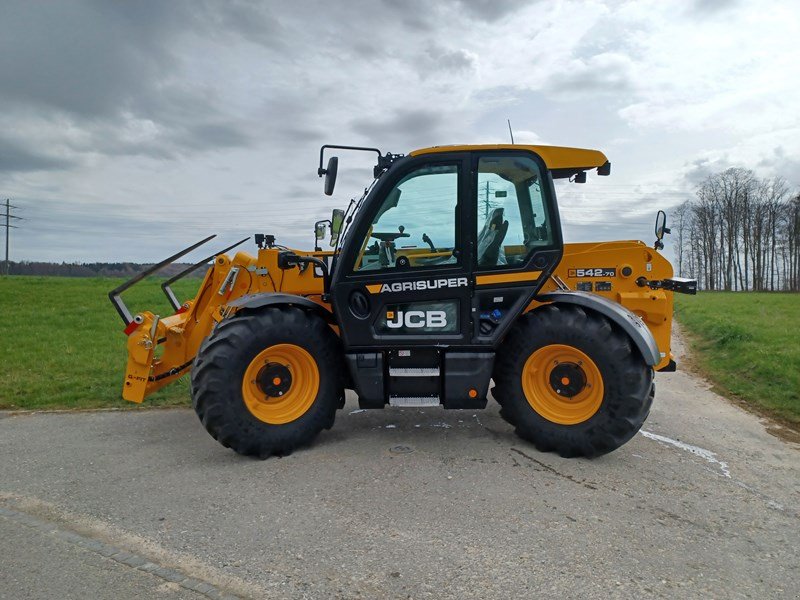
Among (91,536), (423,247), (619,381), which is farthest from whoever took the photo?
(423,247)

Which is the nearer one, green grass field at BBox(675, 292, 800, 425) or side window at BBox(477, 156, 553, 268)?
side window at BBox(477, 156, 553, 268)

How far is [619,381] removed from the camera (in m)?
4.79

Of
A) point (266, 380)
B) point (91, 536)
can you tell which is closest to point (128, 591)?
point (91, 536)

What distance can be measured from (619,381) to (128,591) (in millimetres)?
3830

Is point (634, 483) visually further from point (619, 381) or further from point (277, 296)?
point (277, 296)

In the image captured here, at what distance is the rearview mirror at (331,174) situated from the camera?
5258 millimetres

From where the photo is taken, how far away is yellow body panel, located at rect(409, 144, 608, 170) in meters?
5.04

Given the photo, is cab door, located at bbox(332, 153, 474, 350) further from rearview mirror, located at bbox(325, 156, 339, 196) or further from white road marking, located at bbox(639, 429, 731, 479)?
white road marking, located at bbox(639, 429, 731, 479)

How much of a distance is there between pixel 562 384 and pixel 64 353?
9.16 metres

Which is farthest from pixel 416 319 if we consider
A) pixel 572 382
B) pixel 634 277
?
pixel 634 277

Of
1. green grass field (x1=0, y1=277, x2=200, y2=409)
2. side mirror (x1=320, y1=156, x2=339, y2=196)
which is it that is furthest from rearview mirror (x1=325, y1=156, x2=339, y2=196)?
green grass field (x1=0, y1=277, x2=200, y2=409)

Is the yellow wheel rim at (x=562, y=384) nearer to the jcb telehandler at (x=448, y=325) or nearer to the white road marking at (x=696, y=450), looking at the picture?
the jcb telehandler at (x=448, y=325)

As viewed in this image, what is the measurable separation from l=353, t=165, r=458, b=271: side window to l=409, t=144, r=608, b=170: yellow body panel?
0.16m

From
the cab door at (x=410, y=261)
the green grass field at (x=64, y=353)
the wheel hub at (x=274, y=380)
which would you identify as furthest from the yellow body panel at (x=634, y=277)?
the green grass field at (x=64, y=353)
